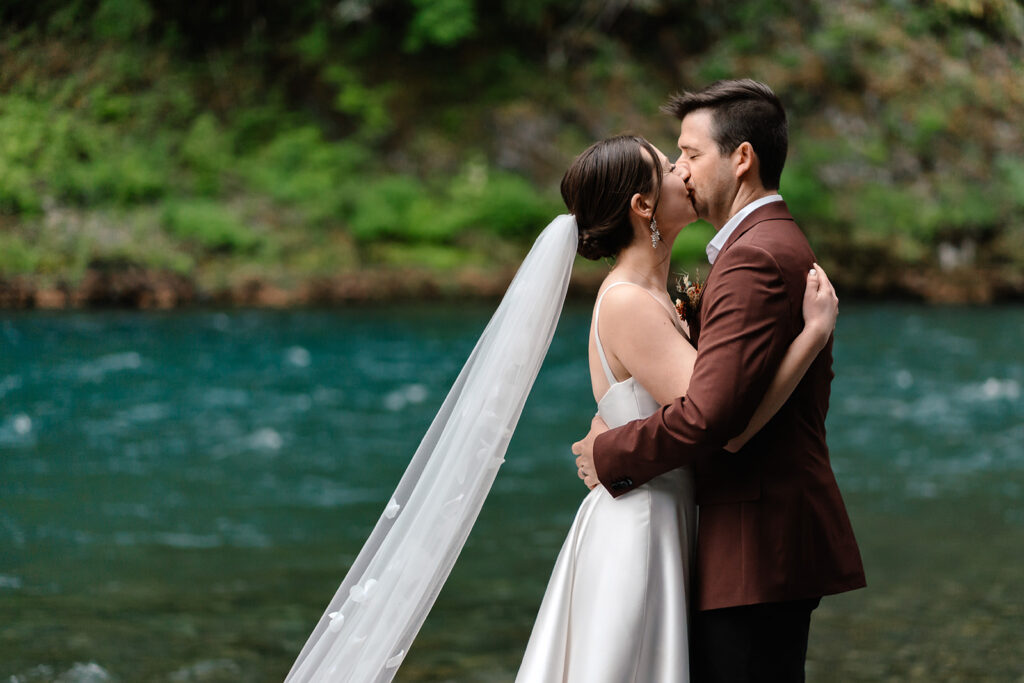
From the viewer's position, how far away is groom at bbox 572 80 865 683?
2.08m

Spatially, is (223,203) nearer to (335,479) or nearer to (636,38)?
(636,38)

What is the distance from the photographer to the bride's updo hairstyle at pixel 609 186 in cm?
240

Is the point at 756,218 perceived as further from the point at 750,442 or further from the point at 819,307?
the point at 750,442

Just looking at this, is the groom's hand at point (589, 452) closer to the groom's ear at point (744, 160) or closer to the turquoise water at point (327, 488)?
the groom's ear at point (744, 160)

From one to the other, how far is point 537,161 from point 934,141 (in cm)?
789

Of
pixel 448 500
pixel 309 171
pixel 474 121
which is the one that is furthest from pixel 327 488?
pixel 474 121

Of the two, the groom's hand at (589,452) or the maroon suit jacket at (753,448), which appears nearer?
the maroon suit jacket at (753,448)

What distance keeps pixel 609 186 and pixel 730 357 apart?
60cm

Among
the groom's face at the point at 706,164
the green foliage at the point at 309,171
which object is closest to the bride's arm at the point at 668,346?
the groom's face at the point at 706,164

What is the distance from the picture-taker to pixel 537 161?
2042 centimetres

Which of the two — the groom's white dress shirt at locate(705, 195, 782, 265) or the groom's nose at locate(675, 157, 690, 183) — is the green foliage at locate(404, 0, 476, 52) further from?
the groom's white dress shirt at locate(705, 195, 782, 265)

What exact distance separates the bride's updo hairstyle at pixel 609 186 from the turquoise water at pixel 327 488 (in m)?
2.63

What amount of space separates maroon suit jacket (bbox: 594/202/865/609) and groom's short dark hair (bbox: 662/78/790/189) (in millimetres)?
116

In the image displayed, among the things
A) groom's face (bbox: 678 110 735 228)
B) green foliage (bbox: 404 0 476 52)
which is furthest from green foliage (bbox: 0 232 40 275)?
groom's face (bbox: 678 110 735 228)
